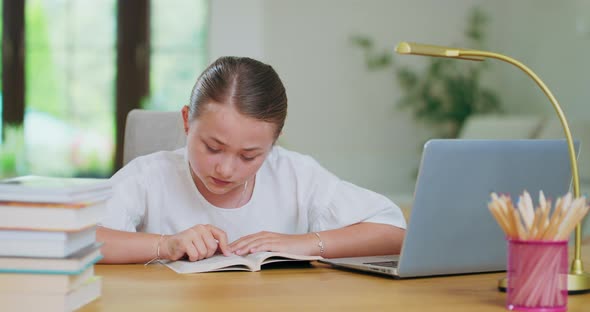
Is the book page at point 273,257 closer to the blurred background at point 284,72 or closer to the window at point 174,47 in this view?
the blurred background at point 284,72

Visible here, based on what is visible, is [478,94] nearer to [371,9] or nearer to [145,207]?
[371,9]

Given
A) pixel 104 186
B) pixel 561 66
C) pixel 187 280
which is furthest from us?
pixel 561 66

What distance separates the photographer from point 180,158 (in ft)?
7.07

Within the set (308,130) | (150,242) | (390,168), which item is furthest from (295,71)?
(150,242)

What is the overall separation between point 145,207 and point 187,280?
1.89 ft

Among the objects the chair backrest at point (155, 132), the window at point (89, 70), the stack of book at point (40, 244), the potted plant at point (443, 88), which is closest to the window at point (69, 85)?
the window at point (89, 70)

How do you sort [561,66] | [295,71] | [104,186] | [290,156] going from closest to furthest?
1. [104,186]
2. [290,156]
3. [561,66]
4. [295,71]

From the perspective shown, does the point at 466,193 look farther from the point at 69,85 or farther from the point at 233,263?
the point at 69,85

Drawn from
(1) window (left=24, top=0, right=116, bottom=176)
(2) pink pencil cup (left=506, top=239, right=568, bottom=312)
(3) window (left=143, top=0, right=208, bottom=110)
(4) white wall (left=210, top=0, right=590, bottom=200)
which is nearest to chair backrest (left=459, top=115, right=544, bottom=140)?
(4) white wall (left=210, top=0, right=590, bottom=200)

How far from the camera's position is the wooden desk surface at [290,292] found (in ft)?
4.39

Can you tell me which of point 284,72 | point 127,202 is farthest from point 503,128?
point 127,202

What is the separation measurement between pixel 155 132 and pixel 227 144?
0.70 m

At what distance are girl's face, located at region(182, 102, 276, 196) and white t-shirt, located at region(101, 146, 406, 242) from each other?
0.76 ft

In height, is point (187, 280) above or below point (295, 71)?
below
